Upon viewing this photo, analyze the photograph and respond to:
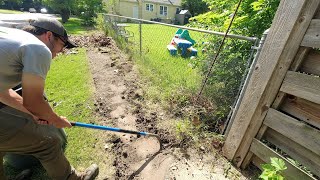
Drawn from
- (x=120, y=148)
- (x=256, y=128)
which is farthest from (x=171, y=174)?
(x=256, y=128)

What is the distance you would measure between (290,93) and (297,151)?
0.63 meters

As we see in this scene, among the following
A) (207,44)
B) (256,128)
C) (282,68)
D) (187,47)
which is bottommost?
(187,47)

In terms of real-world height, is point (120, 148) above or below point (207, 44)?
below

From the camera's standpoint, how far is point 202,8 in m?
40.8

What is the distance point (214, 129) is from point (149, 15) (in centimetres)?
3895

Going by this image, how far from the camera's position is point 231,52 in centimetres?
416

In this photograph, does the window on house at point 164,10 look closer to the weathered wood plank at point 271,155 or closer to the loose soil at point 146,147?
the loose soil at point 146,147

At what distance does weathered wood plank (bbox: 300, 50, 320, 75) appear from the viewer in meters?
2.12

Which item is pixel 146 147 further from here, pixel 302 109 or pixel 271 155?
pixel 302 109

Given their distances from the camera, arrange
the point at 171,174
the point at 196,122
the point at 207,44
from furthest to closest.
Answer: the point at 207,44, the point at 196,122, the point at 171,174

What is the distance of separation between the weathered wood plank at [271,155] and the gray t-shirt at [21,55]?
8.08 ft

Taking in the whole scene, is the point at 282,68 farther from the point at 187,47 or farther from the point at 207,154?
the point at 187,47

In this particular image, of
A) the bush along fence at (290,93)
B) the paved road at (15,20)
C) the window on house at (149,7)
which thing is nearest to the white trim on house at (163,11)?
the window on house at (149,7)

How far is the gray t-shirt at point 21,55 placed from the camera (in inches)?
69.5
